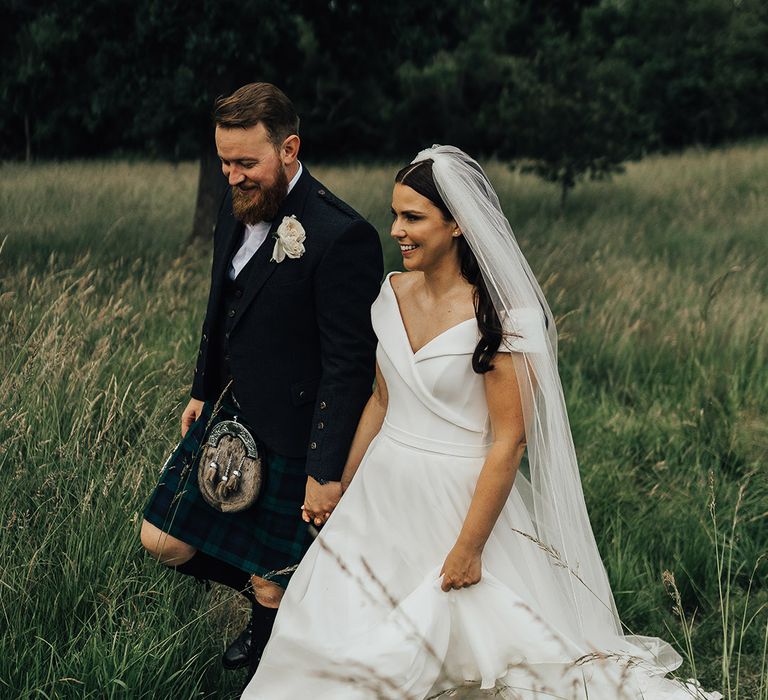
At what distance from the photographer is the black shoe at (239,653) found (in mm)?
3168

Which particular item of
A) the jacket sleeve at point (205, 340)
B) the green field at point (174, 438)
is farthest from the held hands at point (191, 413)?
the green field at point (174, 438)

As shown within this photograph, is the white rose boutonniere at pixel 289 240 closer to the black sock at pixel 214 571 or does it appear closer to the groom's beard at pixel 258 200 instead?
the groom's beard at pixel 258 200

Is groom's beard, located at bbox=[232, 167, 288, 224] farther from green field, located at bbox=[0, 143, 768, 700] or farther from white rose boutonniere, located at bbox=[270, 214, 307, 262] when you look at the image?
green field, located at bbox=[0, 143, 768, 700]

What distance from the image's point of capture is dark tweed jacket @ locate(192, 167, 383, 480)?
296 centimetres

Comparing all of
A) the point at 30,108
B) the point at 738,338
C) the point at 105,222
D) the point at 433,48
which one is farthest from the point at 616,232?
the point at 30,108

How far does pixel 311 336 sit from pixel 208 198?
722cm

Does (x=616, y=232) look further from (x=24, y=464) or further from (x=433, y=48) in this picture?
(x=24, y=464)

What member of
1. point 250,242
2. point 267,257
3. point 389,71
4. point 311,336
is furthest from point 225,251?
point 389,71

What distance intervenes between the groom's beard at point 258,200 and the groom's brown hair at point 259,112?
0.44 ft

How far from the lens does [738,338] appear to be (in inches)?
249

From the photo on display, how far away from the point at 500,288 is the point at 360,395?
602 mm

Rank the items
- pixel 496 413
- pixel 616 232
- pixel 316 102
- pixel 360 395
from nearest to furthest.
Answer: pixel 496 413
pixel 360 395
pixel 616 232
pixel 316 102

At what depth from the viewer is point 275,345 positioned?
3020mm

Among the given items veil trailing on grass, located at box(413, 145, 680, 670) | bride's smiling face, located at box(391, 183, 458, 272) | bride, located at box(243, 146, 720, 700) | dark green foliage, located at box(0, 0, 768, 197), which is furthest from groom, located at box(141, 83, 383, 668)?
dark green foliage, located at box(0, 0, 768, 197)
